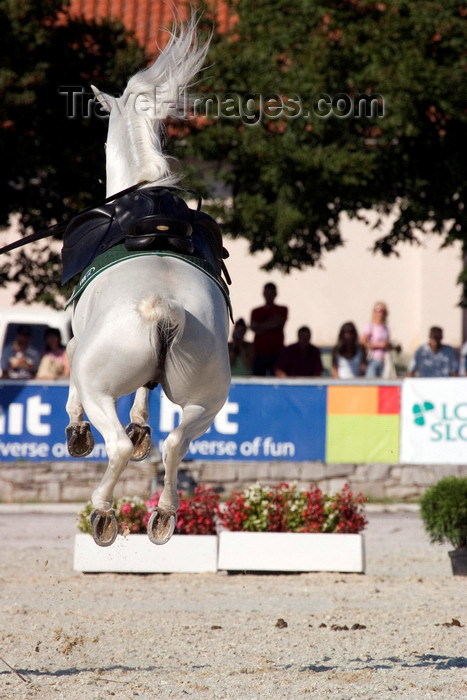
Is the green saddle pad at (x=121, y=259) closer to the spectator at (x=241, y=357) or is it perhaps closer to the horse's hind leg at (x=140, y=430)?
the horse's hind leg at (x=140, y=430)

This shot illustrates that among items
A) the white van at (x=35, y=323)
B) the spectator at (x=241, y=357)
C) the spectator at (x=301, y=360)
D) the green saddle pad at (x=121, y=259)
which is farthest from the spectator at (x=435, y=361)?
the green saddle pad at (x=121, y=259)

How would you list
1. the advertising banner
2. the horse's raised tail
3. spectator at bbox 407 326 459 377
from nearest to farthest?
1. the horse's raised tail
2. the advertising banner
3. spectator at bbox 407 326 459 377

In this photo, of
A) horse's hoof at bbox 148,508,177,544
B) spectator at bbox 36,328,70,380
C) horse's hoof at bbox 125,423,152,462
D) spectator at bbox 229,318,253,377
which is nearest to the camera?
horse's hoof at bbox 148,508,177,544

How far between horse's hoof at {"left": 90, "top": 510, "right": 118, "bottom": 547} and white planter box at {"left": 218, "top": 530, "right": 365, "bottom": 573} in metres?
5.10

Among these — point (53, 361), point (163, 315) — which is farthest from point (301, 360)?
point (163, 315)

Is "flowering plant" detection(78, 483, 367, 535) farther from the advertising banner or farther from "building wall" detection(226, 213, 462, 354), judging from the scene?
"building wall" detection(226, 213, 462, 354)

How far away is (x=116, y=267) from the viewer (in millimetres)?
6594

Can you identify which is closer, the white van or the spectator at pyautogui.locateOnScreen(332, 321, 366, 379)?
the spectator at pyautogui.locateOnScreen(332, 321, 366, 379)

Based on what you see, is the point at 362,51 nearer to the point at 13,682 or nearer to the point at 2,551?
the point at 2,551

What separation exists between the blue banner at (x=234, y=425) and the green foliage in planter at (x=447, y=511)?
440 centimetres

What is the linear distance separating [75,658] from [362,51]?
40.1ft

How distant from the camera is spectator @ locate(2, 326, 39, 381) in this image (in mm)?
16641

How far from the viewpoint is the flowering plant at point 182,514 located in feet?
36.8

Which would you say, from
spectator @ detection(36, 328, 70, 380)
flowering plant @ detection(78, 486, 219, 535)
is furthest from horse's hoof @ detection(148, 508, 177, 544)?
spectator @ detection(36, 328, 70, 380)
